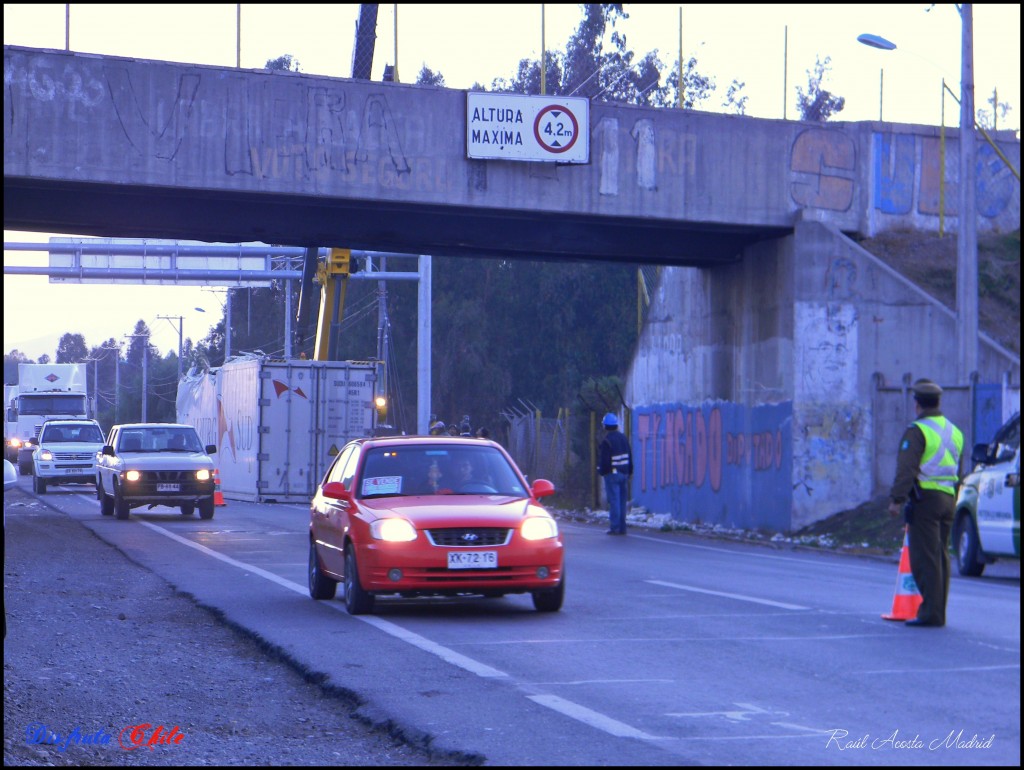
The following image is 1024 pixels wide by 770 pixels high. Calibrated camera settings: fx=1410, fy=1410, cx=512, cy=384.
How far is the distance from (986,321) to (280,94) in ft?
44.5

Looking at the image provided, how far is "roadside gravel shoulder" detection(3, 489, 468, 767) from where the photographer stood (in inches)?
263

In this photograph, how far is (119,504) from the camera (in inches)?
1075

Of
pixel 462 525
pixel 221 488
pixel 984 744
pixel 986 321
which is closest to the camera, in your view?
pixel 984 744

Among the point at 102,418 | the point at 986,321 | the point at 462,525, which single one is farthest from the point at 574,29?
the point at 102,418

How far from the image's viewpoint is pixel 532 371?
6162 cm

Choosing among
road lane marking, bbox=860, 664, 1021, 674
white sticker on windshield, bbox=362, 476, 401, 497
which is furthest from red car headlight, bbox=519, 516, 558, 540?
road lane marking, bbox=860, 664, 1021, 674

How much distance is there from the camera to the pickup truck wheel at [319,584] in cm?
1305

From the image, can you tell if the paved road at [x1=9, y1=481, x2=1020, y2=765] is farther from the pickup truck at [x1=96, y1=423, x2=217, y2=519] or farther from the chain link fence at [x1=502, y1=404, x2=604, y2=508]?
the chain link fence at [x1=502, y1=404, x2=604, y2=508]

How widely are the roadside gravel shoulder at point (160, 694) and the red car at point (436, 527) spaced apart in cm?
127

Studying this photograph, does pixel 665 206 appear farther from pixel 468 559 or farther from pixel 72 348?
pixel 72 348

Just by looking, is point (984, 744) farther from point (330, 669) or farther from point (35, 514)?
point (35, 514)

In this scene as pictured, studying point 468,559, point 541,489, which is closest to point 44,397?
point 541,489

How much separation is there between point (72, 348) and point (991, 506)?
570 ft

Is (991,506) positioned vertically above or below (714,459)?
above
